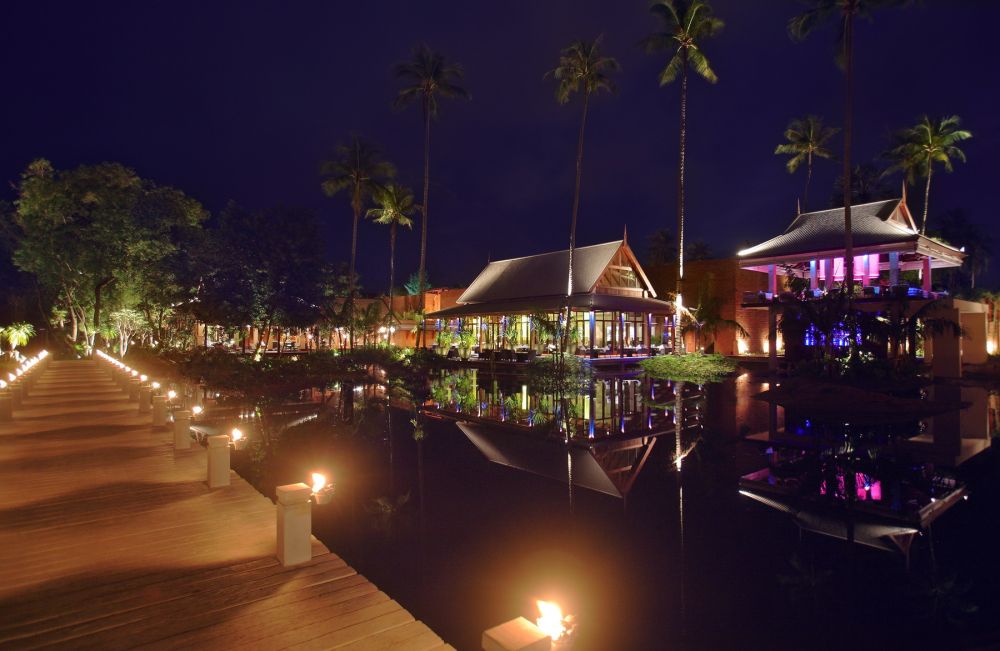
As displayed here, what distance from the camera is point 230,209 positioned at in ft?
91.0

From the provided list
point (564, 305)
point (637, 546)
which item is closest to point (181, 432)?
point (637, 546)

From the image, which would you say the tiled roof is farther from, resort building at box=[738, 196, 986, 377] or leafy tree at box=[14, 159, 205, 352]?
leafy tree at box=[14, 159, 205, 352]

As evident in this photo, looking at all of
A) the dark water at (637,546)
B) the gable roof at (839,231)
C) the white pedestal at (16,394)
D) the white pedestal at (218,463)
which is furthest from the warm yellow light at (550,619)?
the gable roof at (839,231)

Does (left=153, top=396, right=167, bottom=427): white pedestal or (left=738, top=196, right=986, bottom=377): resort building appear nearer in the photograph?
(left=153, top=396, right=167, bottom=427): white pedestal

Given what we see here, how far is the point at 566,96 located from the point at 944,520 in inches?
992

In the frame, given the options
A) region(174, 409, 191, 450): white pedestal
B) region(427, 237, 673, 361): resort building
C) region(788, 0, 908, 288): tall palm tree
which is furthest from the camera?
region(427, 237, 673, 361): resort building

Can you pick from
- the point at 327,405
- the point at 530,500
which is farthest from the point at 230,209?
the point at 530,500

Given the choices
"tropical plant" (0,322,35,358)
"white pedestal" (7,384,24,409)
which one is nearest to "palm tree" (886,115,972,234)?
"white pedestal" (7,384,24,409)

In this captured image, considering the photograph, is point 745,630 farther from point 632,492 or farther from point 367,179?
point 367,179

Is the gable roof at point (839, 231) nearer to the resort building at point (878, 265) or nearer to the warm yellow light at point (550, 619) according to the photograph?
the resort building at point (878, 265)

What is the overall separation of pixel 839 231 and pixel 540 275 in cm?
1638

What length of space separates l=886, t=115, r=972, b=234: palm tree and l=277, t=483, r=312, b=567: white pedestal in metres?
37.6

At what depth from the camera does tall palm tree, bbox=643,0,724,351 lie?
24.1 meters

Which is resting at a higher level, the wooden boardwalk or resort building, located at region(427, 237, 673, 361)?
resort building, located at region(427, 237, 673, 361)
